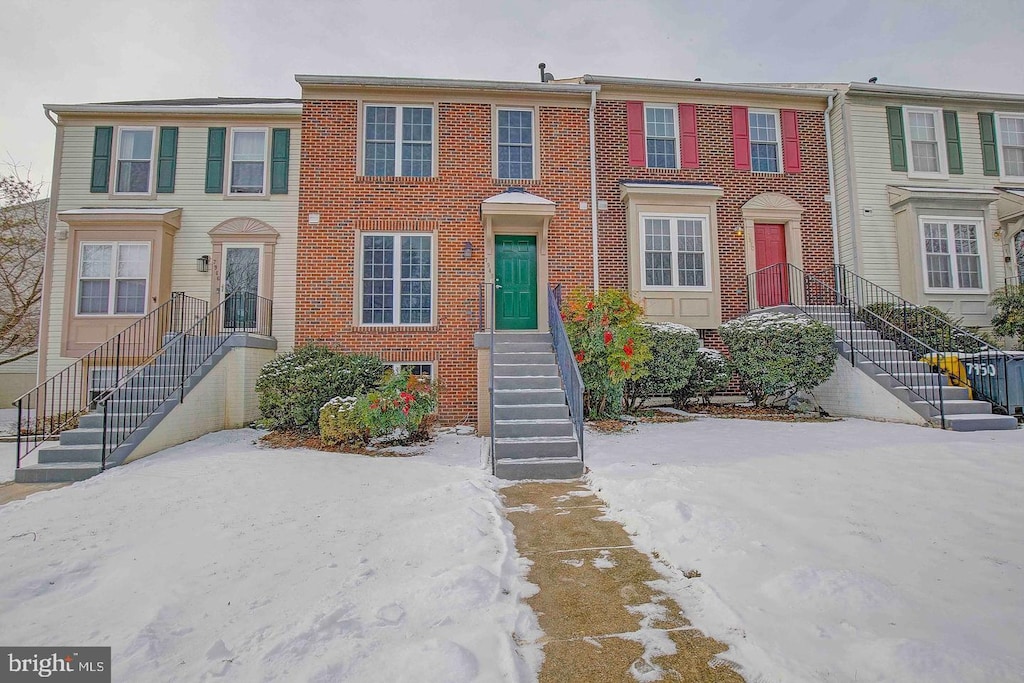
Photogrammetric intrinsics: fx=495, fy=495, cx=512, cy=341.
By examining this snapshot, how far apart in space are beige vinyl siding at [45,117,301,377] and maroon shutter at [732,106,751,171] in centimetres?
1011

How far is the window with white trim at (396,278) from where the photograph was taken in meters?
10.3

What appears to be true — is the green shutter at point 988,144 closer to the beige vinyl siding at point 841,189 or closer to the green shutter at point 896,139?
the green shutter at point 896,139

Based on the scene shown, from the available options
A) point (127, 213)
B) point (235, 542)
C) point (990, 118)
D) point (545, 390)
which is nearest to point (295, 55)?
point (127, 213)

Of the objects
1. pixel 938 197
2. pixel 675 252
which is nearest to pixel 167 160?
pixel 675 252

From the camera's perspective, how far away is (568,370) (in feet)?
23.5

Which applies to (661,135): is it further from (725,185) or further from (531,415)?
(531,415)

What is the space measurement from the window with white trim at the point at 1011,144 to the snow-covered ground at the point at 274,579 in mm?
15418

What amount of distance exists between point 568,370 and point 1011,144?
1376cm

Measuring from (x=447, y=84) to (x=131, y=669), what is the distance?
428 inches

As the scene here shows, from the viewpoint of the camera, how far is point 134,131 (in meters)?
11.2

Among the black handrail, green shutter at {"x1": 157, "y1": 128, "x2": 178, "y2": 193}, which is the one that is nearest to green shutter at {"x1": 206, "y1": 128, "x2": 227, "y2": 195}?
green shutter at {"x1": 157, "y1": 128, "x2": 178, "y2": 193}

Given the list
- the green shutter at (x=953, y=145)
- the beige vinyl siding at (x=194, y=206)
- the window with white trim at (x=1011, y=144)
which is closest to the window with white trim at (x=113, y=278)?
the beige vinyl siding at (x=194, y=206)

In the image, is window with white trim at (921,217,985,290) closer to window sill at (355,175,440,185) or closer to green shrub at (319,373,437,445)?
window sill at (355,175,440,185)

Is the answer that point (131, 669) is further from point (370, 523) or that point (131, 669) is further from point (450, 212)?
point (450, 212)
